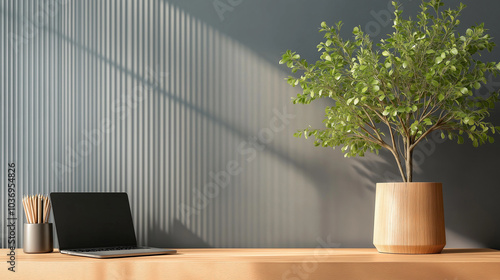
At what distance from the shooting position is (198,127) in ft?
5.64

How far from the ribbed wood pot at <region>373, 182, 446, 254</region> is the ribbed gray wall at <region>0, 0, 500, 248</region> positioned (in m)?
0.23

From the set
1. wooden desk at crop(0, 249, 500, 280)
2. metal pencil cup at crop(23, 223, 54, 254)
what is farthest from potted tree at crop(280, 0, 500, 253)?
metal pencil cup at crop(23, 223, 54, 254)

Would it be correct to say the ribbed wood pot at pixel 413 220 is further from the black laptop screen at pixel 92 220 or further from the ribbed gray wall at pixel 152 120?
the black laptop screen at pixel 92 220

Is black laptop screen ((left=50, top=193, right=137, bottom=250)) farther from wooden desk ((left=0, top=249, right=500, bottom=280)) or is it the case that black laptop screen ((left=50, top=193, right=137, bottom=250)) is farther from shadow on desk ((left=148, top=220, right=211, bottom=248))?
wooden desk ((left=0, top=249, right=500, bottom=280))

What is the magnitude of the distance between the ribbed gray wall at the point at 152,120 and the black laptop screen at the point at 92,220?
0.08m

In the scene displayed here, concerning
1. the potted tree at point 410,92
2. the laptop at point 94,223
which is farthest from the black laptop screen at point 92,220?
the potted tree at point 410,92

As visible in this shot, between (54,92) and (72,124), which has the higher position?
(54,92)

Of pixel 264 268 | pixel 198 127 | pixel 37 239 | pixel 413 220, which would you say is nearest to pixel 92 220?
pixel 37 239

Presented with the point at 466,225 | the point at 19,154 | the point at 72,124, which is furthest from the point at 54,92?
the point at 466,225

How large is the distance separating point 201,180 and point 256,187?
0.59 feet

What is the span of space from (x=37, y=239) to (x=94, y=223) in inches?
6.5

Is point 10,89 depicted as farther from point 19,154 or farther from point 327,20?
point 327,20

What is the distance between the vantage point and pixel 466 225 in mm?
1650

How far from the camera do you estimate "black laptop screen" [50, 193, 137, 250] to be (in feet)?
5.04
